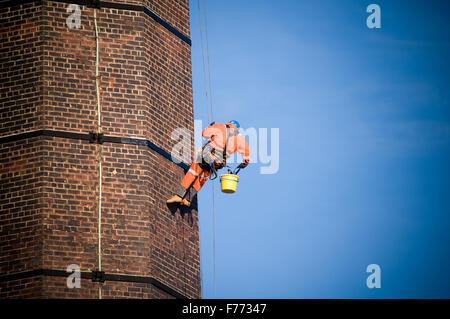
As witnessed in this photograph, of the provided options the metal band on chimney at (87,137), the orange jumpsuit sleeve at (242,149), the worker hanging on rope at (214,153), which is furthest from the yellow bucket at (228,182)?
the metal band on chimney at (87,137)

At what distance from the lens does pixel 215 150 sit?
81.3 ft

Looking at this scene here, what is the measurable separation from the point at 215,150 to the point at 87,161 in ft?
7.93

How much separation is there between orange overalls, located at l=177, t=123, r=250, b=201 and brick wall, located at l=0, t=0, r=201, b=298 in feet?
1.67

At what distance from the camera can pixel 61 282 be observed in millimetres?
23344

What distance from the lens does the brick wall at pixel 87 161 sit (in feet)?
77.7

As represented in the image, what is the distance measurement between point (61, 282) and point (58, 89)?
369 centimetres

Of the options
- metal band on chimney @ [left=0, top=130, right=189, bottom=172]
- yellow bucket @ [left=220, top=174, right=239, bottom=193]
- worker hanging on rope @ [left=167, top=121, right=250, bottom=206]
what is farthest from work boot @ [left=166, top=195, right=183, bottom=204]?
yellow bucket @ [left=220, top=174, right=239, bottom=193]

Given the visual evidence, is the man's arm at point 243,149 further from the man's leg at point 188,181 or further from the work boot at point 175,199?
the work boot at point 175,199

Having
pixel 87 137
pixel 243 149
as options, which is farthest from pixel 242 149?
pixel 87 137

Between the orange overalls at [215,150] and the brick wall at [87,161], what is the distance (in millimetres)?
508

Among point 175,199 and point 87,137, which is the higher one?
point 87,137

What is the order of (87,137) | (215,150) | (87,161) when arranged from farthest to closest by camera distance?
1. (215,150)
2. (87,137)
3. (87,161)

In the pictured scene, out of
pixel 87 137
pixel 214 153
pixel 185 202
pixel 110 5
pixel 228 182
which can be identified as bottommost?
pixel 185 202

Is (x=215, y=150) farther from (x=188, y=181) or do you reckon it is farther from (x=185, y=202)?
(x=185, y=202)
